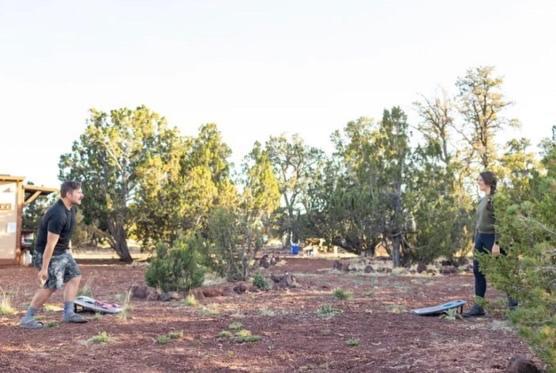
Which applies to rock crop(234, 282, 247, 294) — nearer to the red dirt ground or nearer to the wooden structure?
the red dirt ground

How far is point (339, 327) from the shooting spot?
6.78 metres

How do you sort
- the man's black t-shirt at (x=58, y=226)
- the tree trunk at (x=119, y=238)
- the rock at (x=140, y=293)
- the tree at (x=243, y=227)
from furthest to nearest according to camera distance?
the tree trunk at (x=119, y=238)
the tree at (x=243, y=227)
the rock at (x=140, y=293)
the man's black t-shirt at (x=58, y=226)

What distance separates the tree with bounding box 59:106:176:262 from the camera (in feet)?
75.5

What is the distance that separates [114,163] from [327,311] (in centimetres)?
1669

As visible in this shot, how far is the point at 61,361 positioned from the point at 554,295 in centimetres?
392

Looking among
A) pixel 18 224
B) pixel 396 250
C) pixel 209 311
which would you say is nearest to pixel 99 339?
pixel 209 311

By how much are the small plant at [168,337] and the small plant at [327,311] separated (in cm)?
216

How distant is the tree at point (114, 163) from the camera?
75.5ft

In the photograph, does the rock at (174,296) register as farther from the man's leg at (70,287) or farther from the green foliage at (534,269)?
the green foliage at (534,269)

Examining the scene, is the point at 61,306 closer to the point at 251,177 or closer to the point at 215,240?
the point at 215,240

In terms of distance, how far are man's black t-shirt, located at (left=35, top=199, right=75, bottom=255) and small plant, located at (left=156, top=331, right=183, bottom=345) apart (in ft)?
6.00

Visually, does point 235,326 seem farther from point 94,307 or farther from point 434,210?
point 434,210

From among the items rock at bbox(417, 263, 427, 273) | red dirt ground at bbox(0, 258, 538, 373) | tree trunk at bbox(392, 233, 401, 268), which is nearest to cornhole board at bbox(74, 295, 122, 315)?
red dirt ground at bbox(0, 258, 538, 373)

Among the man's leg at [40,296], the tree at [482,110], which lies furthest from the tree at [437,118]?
the man's leg at [40,296]
